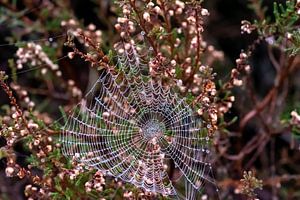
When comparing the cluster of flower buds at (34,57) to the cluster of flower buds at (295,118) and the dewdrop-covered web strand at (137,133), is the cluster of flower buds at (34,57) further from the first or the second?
the cluster of flower buds at (295,118)

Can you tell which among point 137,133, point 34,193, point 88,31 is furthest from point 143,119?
point 88,31

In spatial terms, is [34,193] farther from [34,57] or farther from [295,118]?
[295,118]

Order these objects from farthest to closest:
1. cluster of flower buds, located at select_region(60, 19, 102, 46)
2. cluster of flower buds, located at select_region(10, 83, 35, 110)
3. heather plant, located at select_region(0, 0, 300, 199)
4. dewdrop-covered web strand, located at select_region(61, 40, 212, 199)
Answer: cluster of flower buds, located at select_region(60, 19, 102, 46), cluster of flower buds, located at select_region(10, 83, 35, 110), dewdrop-covered web strand, located at select_region(61, 40, 212, 199), heather plant, located at select_region(0, 0, 300, 199)

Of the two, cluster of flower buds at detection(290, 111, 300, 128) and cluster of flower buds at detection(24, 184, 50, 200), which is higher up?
cluster of flower buds at detection(290, 111, 300, 128)

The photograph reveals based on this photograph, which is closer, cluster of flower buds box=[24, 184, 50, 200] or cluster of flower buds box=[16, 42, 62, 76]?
cluster of flower buds box=[24, 184, 50, 200]

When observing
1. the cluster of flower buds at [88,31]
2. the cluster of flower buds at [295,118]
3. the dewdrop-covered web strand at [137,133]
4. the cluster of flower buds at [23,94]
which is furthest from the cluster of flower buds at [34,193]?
the cluster of flower buds at [295,118]

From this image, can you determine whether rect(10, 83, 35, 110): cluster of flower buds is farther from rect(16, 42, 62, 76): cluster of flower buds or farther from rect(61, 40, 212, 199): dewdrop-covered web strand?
rect(61, 40, 212, 199): dewdrop-covered web strand

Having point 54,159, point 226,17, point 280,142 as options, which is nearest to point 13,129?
point 54,159

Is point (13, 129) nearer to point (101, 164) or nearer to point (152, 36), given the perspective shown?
point (101, 164)

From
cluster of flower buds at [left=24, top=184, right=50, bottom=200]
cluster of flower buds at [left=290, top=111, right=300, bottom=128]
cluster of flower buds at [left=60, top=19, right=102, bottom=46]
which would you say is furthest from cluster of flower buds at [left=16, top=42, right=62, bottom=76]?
cluster of flower buds at [left=290, top=111, right=300, bottom=128]
